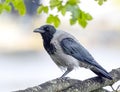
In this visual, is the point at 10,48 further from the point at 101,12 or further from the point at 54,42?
the point at 54,42

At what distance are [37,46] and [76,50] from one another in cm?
732

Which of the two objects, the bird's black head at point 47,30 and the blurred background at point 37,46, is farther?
the blurred background at point 37,46

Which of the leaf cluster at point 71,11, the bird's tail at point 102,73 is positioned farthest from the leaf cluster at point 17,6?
the bird's tail at point 102,73

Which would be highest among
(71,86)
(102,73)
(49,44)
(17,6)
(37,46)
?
(37,46)

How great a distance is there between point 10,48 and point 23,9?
7423 mm

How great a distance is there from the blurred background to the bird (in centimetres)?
390

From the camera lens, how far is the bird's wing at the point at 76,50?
4.30 metres

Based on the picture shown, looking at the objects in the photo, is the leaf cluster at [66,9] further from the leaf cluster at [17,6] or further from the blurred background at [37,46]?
the blurred background at [37,46]

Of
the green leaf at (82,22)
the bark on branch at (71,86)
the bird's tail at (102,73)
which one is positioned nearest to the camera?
the bark on branch at (71,86)

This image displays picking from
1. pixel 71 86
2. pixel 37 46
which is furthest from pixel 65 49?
pixel 37 46

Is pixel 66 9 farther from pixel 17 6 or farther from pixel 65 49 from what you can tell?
pixel 65 49

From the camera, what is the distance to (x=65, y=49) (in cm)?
440

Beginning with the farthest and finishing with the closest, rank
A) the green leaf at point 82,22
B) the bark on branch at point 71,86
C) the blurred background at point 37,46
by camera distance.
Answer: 1. the blurred background at point 37,46
2. the green leaf at point 82,22
3. the bark on branch at point 71,86

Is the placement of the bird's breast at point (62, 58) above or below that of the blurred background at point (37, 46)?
below
